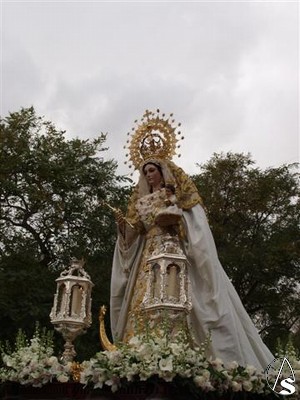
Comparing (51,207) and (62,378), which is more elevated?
(51,207)

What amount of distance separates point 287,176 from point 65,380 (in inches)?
634

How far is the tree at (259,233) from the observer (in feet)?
62.2

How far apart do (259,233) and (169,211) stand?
12.5m

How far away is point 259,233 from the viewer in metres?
20.5

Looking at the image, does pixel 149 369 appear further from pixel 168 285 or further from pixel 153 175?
pixel 153 175

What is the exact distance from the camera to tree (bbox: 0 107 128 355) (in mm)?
16062

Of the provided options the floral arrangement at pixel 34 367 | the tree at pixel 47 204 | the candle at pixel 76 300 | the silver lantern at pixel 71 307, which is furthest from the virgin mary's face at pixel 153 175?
the tree at pixel 47 204

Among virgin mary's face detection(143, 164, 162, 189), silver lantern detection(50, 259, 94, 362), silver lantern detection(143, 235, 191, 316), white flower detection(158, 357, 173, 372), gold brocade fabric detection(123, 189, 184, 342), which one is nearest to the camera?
white flower detection(158, 357, 173, 372)

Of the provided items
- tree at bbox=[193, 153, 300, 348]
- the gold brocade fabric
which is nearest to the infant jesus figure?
the gold brocade fabric

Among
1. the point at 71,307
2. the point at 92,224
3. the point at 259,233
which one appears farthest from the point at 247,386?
the point at 259,233

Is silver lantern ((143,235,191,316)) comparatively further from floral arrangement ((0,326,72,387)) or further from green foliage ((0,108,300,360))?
green foliage ((0,108,300,360))

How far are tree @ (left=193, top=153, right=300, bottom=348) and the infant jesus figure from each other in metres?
10.1

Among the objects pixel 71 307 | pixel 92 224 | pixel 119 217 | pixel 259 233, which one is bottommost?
pixel 71 307

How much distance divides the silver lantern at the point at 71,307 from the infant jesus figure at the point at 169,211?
1.19 meters
